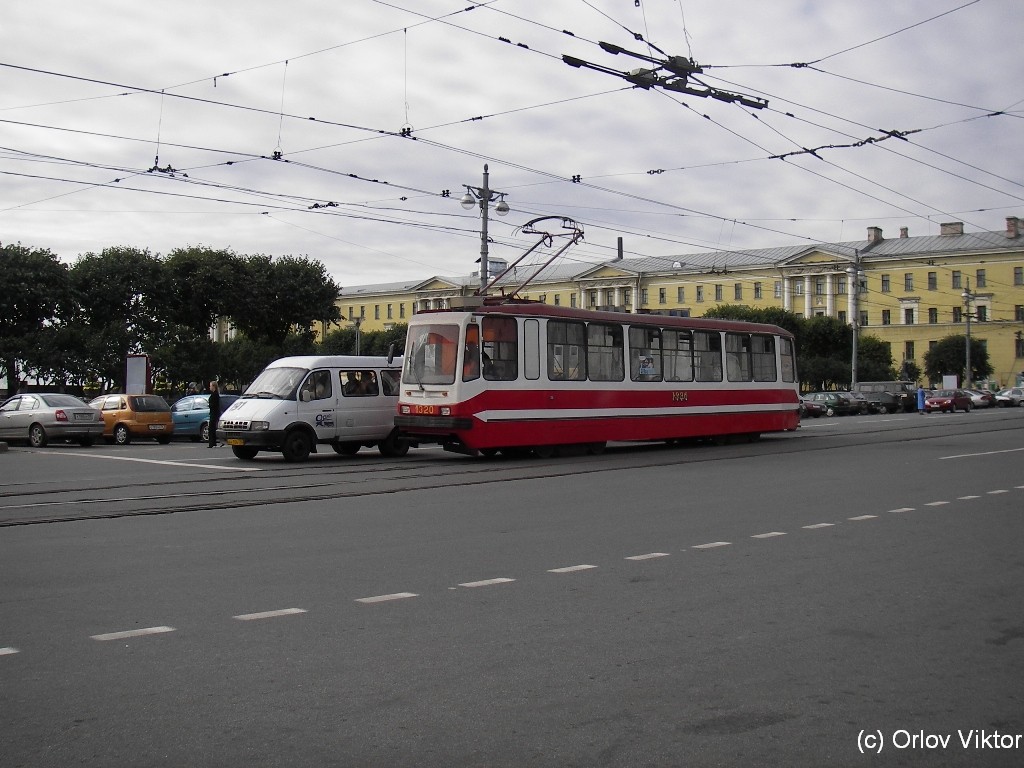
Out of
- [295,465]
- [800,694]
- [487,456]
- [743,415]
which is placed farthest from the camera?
[743,415]

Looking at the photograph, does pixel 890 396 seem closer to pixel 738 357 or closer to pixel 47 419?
pixel 738 357

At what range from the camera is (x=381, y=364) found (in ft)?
73.9

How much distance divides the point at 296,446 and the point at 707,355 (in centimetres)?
1027

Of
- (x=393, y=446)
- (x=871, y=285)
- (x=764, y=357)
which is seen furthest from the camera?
(x=871, y=285)

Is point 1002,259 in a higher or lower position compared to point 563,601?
higher

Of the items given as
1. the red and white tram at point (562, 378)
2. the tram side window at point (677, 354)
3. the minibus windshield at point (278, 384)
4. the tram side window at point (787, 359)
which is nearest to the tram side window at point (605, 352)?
the red and white tram at point (562, 378)

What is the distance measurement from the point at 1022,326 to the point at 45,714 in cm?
10339

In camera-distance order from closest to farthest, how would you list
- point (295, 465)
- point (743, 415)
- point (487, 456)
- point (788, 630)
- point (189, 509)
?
point (788, 630) → point (189, 509) → point (295, 465) → point (487, 456) → point (743, 415)

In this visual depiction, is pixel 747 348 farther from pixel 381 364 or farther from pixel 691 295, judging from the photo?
pixel 691 295

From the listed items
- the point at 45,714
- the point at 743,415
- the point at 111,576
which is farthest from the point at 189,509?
the point at 743,415

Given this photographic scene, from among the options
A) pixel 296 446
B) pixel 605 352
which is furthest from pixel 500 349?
pixel 296 446

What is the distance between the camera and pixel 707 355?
84.9 ft

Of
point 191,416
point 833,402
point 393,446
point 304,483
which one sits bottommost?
point 304,483

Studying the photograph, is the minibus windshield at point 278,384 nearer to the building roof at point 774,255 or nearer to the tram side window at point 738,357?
the tram side window at point 738,357
